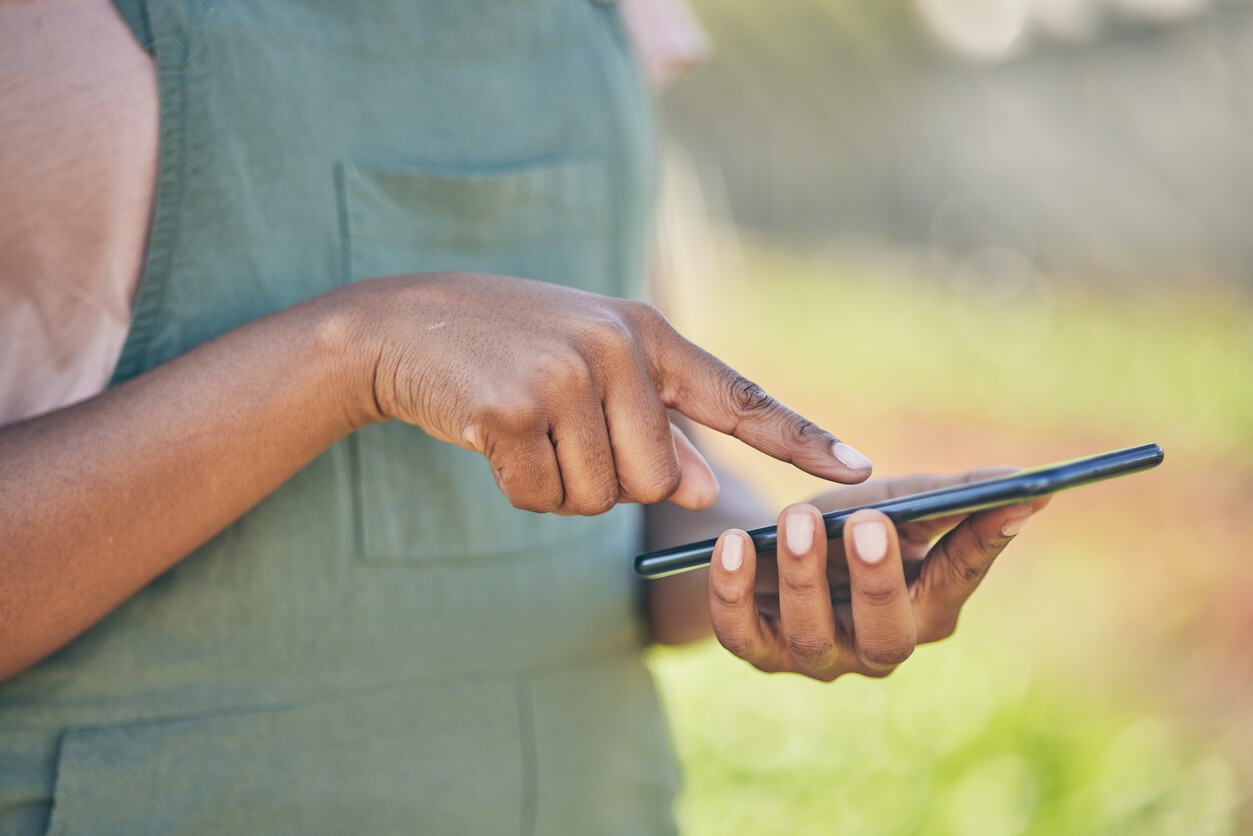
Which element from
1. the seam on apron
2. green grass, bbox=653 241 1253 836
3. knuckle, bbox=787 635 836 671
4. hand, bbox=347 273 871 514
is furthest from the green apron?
green grass, bbox=653 241 1253 836

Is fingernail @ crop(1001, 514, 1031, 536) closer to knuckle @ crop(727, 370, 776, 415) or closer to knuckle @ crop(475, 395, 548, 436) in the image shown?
knuckle @ crop(727, 370, 776, 415)

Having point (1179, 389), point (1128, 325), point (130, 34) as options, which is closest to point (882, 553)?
point (130, 34)

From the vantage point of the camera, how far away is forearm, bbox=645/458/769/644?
44.6 inches

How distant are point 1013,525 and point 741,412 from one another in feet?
0.70

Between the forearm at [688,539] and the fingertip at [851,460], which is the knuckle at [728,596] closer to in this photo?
the fingertip at [851,460]

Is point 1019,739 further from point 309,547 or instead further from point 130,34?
point 130,34

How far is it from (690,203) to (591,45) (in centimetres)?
619

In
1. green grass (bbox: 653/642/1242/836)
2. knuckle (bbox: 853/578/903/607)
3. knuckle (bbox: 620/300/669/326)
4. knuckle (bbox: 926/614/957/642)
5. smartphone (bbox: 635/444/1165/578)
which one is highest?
knuckle (bbox: 620/300/669/326)

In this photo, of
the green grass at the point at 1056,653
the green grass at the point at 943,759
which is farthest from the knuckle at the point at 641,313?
the green grass at the point at 943,759

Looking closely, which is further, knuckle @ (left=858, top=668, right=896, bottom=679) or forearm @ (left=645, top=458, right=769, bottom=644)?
forearm @ (left=645, top=458, right=769, bottom=644)

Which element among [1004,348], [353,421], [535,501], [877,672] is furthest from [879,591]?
[1004,348]

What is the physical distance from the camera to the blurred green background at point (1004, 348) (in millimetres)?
2619

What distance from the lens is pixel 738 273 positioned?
23.7ft

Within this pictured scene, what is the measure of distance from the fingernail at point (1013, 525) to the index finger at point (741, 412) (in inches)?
4.3
